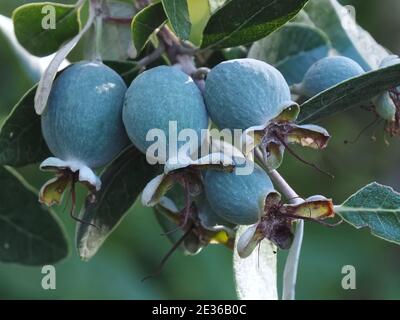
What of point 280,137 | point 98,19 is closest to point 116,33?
point 98,19

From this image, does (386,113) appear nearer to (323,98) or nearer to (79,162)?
(323,98)

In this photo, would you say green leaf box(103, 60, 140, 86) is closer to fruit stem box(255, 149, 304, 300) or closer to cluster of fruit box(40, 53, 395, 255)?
cluster of fruit box(40, 53, 395, 255)

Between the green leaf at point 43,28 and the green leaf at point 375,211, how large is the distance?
2.00ft

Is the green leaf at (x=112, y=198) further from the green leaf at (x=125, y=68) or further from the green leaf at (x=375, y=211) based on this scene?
the green leaf at (x=375, y=211)

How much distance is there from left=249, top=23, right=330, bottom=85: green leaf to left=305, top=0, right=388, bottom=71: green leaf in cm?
5

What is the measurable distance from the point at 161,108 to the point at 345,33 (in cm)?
70

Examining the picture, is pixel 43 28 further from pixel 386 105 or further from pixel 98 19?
pixel 386 105

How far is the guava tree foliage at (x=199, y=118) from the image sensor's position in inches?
46.4

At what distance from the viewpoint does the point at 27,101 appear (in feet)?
4.40

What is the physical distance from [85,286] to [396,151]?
5.37ft

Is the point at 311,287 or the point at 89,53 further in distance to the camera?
the point at 311,287

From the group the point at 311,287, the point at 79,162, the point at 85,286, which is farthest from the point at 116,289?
the point at 79,162

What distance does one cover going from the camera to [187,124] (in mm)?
1157

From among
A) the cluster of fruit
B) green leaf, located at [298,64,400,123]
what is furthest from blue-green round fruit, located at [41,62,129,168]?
green leaf, located at [298,64,400,123]
